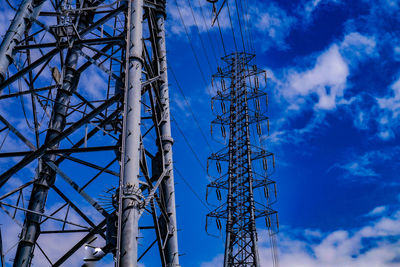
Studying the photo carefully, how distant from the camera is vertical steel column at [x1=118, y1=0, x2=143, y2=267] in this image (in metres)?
6.38

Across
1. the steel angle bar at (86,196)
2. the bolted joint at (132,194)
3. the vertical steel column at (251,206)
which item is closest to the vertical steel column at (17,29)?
the steel angle bar at (86,196)

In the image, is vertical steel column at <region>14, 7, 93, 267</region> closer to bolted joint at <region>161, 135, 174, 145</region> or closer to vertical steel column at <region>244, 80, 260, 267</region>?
bolted joint at <region>161, 135, 174, 145</region>

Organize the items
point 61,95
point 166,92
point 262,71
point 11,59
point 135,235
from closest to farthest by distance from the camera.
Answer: point 135,235 → point 11,59 → point 61,95 → point 166,92 → point 262,71

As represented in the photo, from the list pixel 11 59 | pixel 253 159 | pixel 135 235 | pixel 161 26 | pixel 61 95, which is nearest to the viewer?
pixel 135 235

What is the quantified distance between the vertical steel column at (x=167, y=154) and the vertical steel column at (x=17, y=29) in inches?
152

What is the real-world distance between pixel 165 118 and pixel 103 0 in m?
4.41

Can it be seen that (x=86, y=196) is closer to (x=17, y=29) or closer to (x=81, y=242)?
(x=81, y=242)

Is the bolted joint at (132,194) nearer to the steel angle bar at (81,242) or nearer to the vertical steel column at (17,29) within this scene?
the steel angle bar at (81,242)

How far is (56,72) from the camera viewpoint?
1119 centimetres

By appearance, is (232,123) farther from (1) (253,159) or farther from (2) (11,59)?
(2) (11,59)

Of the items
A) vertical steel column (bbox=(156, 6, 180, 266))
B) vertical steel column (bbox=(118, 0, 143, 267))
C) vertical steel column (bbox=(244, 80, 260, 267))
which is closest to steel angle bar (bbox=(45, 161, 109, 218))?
vertical steel column (bbox=(118, 0, 143, 267))

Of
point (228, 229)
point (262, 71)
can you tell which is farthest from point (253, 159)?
point (262, 71)

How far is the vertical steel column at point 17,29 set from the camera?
369 inches

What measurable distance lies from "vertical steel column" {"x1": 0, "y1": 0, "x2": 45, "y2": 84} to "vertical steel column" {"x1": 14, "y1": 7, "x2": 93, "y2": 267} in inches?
55.6
